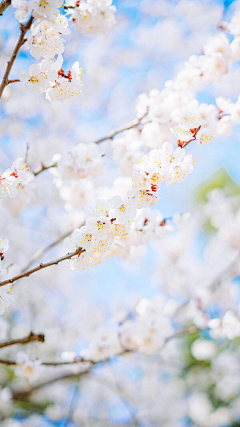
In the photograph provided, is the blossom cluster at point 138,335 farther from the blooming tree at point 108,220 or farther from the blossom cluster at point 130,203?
the blossom cluster at point 130,203

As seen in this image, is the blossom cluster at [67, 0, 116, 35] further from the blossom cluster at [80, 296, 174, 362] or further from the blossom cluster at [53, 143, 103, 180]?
the blossom cluster at [80, 296, 174, 362]

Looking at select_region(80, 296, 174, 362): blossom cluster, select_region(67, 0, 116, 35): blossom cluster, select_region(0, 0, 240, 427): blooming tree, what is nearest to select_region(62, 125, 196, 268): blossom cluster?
select_region(0, 0, 240, 427): blooming tree

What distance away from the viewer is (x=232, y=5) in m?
1.94

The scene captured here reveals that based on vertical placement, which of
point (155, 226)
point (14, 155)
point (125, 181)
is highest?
point (14, 155)

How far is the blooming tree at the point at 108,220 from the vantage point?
974 millimetres

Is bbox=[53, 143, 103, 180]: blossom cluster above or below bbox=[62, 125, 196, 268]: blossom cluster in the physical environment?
above

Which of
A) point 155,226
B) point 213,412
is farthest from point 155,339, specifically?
point 213,412

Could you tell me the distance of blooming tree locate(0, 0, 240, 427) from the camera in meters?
0.97

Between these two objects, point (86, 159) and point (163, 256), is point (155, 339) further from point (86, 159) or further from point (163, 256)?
point (163, 256)

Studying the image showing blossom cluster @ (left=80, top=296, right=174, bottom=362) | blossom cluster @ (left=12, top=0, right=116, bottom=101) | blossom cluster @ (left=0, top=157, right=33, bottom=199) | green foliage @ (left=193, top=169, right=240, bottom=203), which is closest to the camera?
blossom cluster @ (left=12, top=0, right=116, bottom=101)

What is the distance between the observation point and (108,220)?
0.91 meters

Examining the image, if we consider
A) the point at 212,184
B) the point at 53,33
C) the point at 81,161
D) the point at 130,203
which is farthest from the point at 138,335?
the point at 212,184

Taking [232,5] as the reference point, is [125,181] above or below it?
below

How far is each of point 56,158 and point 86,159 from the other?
148 mm
